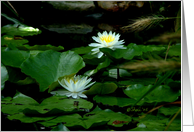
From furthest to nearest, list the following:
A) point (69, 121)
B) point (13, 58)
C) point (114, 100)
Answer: point (13, 58)
point (114, 100)
point (69, 121)

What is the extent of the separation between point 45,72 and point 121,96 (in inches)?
18.1

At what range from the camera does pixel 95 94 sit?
134cm

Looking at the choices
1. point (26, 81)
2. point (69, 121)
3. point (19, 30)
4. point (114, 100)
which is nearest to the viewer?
point (69, 121)

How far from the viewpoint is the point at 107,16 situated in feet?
16.6

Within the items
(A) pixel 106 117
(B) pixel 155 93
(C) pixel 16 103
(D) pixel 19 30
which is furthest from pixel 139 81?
(D) pixel 19 30

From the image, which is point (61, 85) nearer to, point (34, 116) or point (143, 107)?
point (34, 116)

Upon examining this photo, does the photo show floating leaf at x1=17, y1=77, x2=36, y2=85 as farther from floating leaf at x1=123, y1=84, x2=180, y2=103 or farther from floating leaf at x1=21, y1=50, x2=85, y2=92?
floating leaf at x1=123, y1=84, x2=180, y2=103

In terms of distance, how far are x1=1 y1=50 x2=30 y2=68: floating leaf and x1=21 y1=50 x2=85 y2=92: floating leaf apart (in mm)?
121

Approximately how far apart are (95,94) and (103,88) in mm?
71

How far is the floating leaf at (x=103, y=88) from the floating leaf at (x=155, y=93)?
8cm

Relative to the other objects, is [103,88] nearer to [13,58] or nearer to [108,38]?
[108,38]

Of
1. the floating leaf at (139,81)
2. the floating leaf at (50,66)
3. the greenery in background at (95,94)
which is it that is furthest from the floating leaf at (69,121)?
the floating leaf at (139,81)

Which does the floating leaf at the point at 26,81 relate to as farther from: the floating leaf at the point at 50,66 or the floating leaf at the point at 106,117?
the floating leaf at the point at 106,117

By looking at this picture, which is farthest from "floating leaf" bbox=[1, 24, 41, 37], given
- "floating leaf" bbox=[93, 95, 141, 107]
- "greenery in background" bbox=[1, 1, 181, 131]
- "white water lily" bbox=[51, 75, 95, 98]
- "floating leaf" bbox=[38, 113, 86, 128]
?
"floating leaf" bbox=[38, 113, 86, 128]
